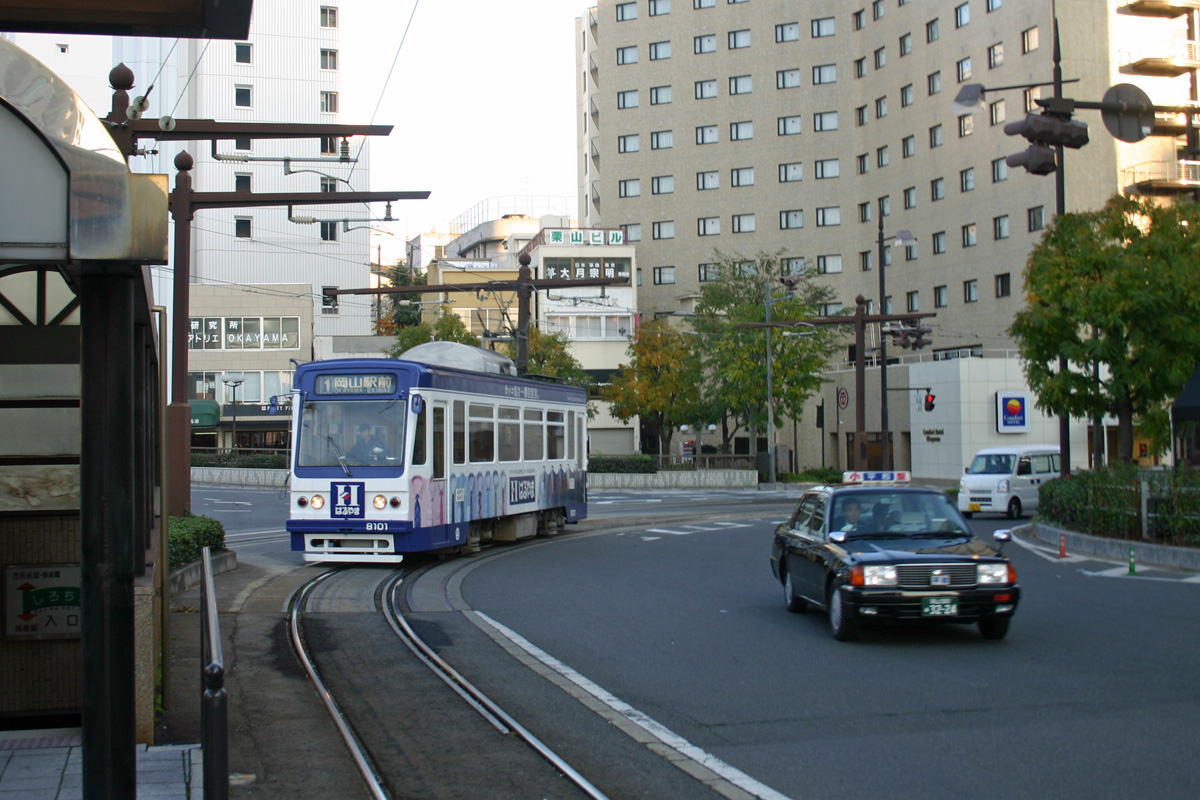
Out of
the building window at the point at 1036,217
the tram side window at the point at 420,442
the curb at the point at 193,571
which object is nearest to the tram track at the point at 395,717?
the curb at the point at 193,571

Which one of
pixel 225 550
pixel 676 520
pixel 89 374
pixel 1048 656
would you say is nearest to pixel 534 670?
pixel 1048 656

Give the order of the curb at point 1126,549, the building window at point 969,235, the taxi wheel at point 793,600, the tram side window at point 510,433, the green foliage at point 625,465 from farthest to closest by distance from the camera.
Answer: the building window at point 969,235 < the green foliage at point 625,465 < the tram side window at point 510,433 < the curb at point 1126,549 < the taxi wheel at point 793,600

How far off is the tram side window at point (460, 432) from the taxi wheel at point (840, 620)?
8.54 meters

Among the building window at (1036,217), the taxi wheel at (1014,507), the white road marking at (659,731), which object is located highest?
the building window at (1036,217)

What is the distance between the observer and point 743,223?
77688 mm

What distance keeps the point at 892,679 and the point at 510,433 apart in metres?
12.4

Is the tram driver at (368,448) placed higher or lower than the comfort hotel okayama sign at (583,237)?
lower

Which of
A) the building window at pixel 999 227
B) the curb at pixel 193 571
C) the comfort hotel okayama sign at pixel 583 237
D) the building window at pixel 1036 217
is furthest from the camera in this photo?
the comfort hotel okayama sign at pixel 583 237

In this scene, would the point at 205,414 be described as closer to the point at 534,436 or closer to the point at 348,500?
the point at 348,500

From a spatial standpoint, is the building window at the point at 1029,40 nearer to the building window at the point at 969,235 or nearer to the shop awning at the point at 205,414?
the building window at the point at 969,235

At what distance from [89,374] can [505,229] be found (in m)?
108

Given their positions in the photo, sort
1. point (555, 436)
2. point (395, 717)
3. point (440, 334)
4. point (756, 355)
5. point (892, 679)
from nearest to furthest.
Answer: point (395, 717) < point (892, 679) < point (555, 436) < point (756, 355) < point (440, 334)

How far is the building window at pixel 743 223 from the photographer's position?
254ft

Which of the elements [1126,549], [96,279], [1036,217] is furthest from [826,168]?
[96,279]
